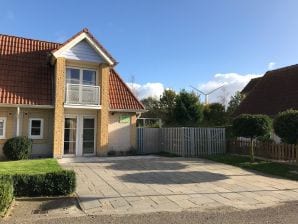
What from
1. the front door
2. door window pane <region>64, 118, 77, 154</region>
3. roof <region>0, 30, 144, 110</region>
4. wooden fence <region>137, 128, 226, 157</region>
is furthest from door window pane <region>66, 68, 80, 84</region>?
wooden fence <region>137, 128, 226, 157</region>

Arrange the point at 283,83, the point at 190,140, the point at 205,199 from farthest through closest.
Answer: the point at 283,83 < the point at 190,140 < the point at 205,199

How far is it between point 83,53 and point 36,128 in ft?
16.8

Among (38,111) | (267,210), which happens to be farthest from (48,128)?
(267,210)

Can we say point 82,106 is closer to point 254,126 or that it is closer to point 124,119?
point 124,119

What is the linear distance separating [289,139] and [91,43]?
12013mm

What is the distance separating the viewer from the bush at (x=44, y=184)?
Answer: 31.2ft

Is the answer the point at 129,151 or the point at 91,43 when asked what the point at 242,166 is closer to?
the point at 129,151

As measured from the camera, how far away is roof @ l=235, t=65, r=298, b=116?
24.6 meters

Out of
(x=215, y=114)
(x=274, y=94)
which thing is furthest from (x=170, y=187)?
(x=215, y=114)

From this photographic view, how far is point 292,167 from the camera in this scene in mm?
16422

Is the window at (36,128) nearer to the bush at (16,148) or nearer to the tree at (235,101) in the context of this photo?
the bush at (16,148)

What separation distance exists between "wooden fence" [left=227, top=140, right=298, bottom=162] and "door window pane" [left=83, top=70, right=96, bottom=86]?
384 inches

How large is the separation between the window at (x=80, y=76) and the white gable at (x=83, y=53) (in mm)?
821

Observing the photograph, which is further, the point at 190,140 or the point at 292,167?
the point at 190,140
